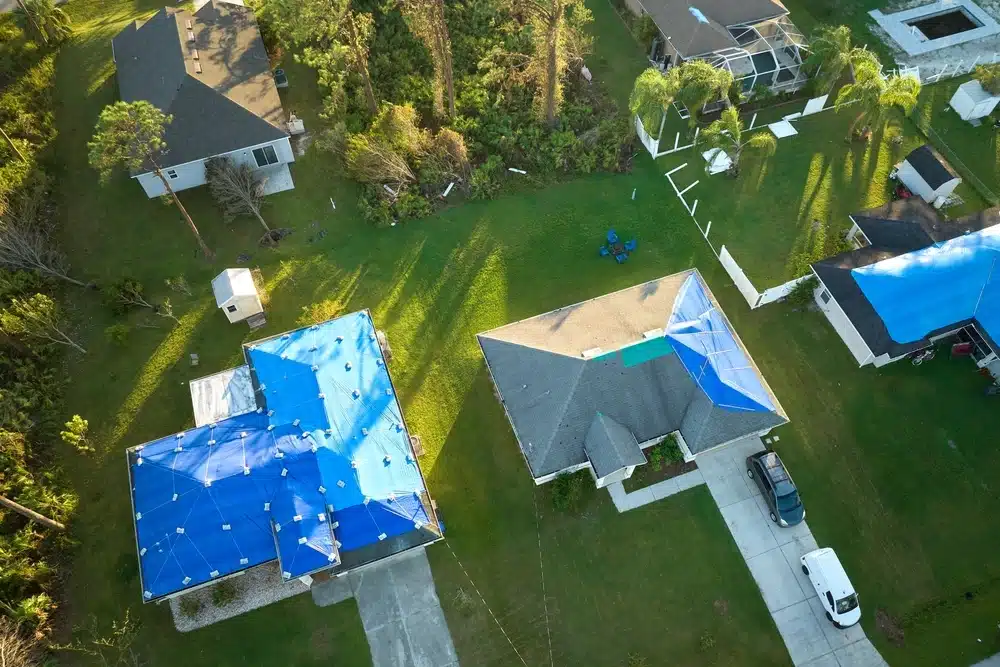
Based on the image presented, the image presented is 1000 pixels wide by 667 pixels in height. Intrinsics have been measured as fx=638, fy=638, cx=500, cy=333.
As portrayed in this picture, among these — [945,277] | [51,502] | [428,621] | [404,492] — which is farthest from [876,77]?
[51,502]

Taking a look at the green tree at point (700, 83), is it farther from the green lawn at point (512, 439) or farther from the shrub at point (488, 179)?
the shrub at point (488, 179)

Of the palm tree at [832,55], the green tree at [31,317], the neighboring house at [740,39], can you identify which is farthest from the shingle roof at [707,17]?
the green tree at [31,317]

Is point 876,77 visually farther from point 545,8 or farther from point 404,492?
point 404,492

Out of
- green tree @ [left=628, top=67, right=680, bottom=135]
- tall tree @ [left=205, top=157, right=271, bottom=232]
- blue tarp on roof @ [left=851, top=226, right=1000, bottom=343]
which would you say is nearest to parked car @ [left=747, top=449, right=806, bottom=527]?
blue tarp on roof @ [left=851, top=226, right=1000, bottom=343]

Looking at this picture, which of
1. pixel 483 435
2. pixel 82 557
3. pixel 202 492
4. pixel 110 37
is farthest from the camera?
pixel 110 37

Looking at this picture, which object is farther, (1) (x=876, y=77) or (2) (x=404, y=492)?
(1) (x=876, y=77)

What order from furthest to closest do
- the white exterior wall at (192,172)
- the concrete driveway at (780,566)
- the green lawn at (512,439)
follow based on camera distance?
the white exterior wall at (192,172) → the green lawn at (512,439) → the concrete driveway at (780,566)
